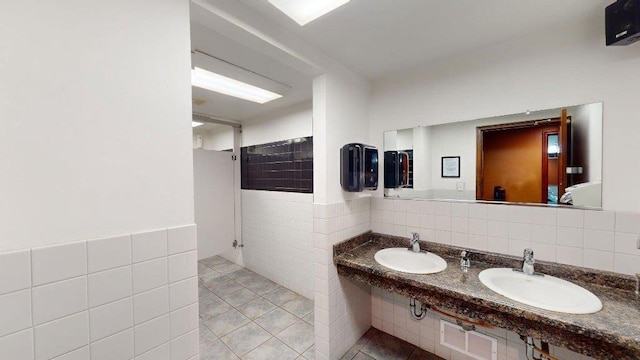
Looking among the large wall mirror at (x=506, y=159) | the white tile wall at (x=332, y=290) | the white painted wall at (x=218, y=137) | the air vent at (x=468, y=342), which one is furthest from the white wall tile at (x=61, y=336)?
the white painted wall at (x=218, y=137)

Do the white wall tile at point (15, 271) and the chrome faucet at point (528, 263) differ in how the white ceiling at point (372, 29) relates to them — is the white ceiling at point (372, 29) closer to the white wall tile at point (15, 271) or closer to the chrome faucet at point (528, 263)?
the white wall tile at point (15, 271)

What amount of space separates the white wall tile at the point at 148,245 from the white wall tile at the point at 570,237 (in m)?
2.21

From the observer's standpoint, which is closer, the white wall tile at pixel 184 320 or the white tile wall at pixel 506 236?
the white wall tile at pixel 184 320

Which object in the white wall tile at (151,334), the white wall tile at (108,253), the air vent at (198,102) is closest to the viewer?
the white wall tile at (108,253)

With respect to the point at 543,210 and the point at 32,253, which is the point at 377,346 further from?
the point at 32,253

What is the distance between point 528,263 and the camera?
5.00 ft

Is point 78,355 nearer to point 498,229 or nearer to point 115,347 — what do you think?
point 115,347

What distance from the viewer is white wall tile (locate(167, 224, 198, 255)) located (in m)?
1.04

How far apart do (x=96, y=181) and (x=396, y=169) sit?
2.01 meters

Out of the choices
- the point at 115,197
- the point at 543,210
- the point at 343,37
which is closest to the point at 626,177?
the point at 543,210

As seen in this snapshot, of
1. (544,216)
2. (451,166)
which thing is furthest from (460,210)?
(544,216)

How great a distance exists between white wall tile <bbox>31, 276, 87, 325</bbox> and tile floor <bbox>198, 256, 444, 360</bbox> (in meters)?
1.53

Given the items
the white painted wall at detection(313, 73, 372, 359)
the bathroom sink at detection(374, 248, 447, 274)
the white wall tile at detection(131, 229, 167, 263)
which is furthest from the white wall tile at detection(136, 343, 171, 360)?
the bathroom sink at detection(374, 248, 447, 274)

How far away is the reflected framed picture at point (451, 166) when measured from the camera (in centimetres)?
192
